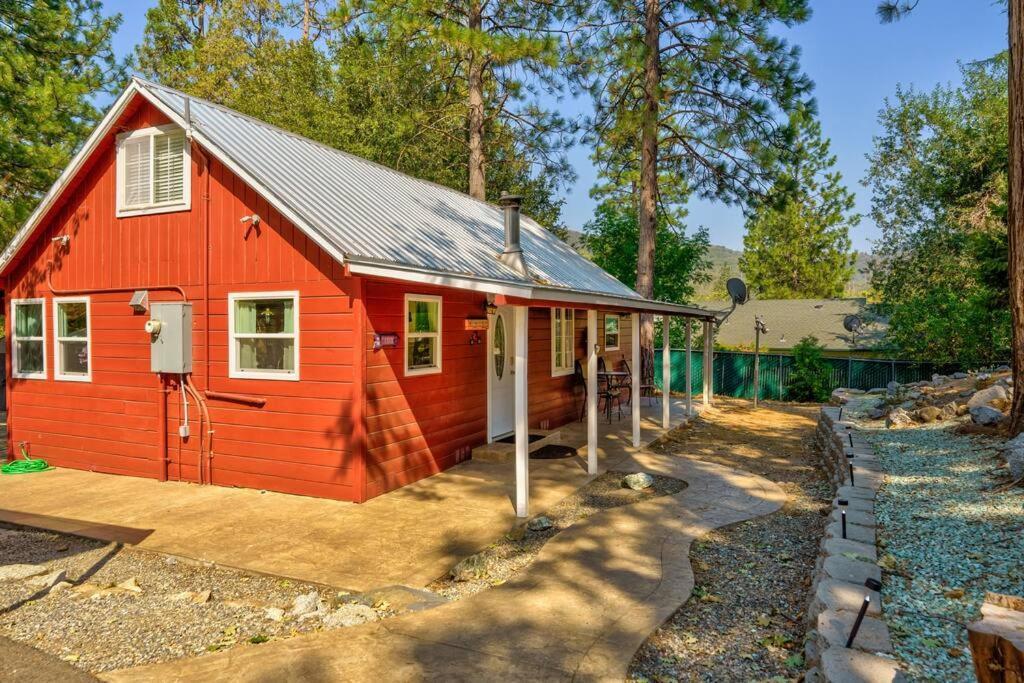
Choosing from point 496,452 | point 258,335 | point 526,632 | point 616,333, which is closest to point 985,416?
point 496,452

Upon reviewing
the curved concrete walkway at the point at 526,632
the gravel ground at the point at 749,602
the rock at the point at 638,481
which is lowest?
the gravel ground at the point at 749,602

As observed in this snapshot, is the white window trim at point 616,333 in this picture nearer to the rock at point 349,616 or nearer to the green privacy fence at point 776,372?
the green privacy fence at point 776,372

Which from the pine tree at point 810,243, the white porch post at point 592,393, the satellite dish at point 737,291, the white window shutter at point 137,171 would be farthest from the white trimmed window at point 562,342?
the pine tree at point 810,243

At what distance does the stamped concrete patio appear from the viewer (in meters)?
4.81

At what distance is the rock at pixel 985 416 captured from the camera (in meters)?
6.78

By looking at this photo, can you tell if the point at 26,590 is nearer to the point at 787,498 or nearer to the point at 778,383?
the point at 787,498

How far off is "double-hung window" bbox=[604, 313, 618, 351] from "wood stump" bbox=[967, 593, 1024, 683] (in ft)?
36.6

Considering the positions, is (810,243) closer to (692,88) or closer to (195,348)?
(692,88)

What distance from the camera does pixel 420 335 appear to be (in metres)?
7.18

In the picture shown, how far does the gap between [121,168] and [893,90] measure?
2822 centimetres

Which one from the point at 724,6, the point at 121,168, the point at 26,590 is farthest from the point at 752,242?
the point at 26,590

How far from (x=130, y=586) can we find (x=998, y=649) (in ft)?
16.7

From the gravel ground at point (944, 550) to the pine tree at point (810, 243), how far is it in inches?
1379

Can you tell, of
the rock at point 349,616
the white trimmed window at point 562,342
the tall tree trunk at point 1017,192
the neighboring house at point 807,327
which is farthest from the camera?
the neighboring house at point 807,327
